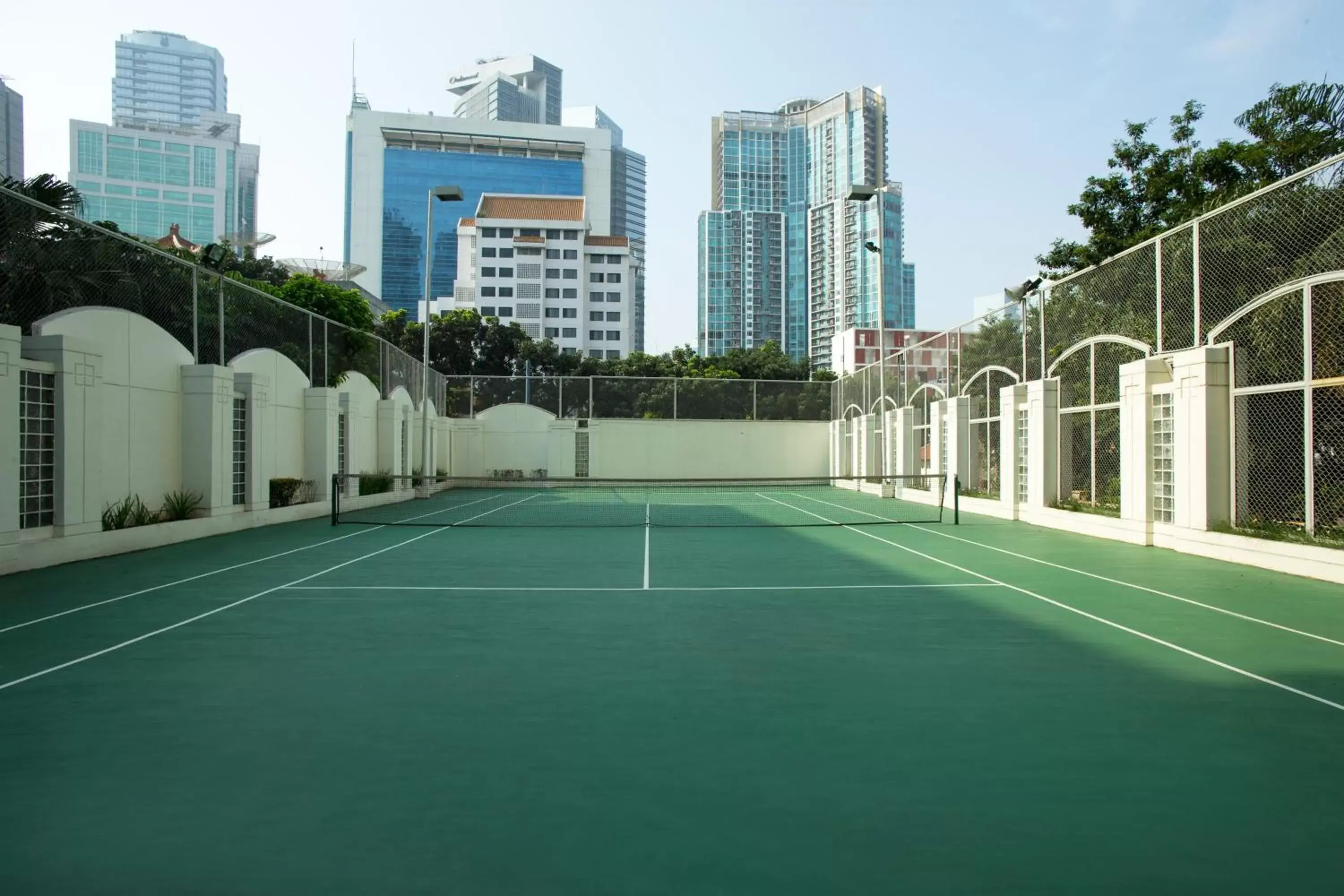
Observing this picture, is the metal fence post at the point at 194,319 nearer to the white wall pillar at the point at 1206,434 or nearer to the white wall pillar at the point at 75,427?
the white wall pillar at the point at 75,427

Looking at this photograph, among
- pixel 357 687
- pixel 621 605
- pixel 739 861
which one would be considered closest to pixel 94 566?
pixel 621 605

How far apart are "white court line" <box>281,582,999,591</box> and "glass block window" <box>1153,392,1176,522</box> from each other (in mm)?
5215

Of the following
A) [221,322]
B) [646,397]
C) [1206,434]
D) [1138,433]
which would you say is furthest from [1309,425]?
[646,397]

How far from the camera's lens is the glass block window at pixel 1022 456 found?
787 inches

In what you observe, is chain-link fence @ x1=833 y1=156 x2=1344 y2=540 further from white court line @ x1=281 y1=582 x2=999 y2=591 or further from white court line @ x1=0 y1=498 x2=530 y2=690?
white court line @ x1=0 y1=498 x2=530 y2=690

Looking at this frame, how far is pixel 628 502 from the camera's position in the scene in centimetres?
2852

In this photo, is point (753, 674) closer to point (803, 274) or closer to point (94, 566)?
point (94, 566)

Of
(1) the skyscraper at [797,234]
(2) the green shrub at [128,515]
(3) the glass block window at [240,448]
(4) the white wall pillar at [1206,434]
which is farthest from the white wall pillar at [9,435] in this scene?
(1) the skyscraper at [797,234]

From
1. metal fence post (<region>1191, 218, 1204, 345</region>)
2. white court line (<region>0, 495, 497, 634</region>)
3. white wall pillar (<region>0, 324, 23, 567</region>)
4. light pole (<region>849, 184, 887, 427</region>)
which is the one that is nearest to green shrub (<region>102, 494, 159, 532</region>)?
white court line (<region>0, 495, 497, 634</region>)

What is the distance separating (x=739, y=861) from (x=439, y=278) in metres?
155

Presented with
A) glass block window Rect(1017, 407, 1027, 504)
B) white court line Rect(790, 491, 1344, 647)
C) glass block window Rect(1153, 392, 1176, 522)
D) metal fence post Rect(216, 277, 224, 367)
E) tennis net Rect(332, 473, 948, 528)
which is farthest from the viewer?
tennis net Rect(332, 473, 948, 528)

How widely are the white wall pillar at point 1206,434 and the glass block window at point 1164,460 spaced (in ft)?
1.57

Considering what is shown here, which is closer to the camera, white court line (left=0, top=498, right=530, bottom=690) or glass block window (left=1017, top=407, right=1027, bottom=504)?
white court line (left=0, top=498, right=530, bottom=690)

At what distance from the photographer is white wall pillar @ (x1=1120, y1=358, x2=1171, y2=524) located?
582 inches
